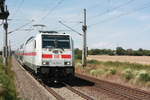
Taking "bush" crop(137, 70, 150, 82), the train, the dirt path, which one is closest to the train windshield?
the train

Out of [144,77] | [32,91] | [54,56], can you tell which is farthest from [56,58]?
[144,77]

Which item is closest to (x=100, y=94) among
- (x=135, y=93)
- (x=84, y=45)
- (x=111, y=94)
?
(x=111, y=94)

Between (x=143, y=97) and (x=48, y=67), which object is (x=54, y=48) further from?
(x=143, y=97)

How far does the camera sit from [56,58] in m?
21.3

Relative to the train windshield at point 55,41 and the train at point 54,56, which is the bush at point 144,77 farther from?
the train windshield at point 55,41

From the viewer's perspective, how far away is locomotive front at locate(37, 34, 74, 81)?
2122 centimetres

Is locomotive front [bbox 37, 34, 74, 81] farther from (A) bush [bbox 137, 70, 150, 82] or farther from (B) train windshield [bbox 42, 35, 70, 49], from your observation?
(A) bush [bbox 137, 70, 150, 82]

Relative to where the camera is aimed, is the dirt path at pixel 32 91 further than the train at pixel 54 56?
No

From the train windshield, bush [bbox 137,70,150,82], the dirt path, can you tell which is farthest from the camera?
bush [bbox 137,70,150,82]

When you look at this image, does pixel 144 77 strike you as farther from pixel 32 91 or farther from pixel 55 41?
pixel 32 91

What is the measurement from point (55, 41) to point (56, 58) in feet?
3.70

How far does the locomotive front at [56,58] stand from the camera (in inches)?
835

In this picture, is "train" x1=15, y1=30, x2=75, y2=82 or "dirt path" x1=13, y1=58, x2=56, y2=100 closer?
"dirt path" x1=13, y1=58, x2=56, y2=100

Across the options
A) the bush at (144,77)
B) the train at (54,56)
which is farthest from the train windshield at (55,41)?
the bush at (144,77)
